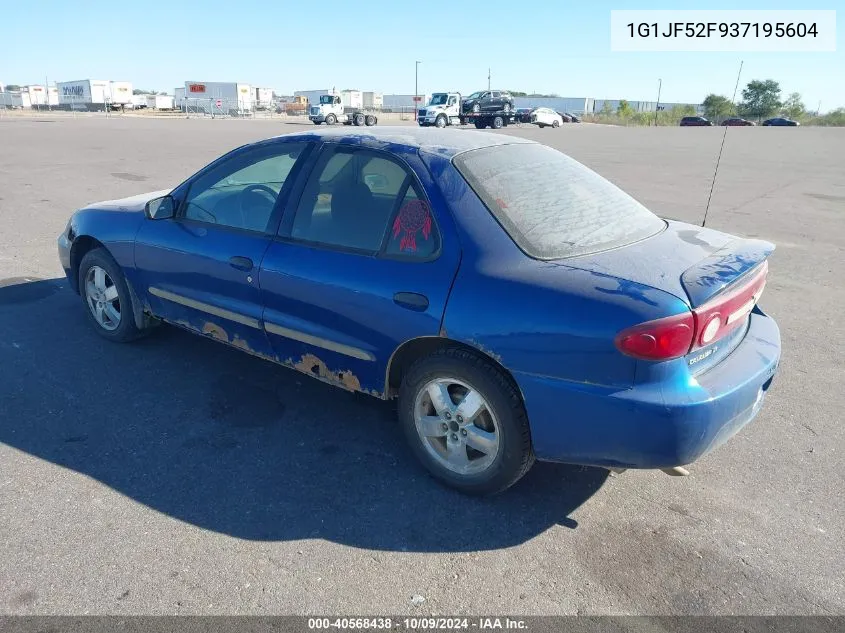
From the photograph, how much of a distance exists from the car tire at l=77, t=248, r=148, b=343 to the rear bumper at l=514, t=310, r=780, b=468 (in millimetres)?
3148

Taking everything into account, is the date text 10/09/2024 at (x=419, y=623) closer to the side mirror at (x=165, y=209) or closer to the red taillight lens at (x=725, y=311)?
the red taillight lens at (x=725, y=311)

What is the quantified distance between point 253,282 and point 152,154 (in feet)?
57.4

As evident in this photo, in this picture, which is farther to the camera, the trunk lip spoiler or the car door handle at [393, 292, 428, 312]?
the car door handle at [393, 292, 428, 312]

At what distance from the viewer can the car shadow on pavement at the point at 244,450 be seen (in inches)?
116

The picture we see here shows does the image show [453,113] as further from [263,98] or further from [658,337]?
[263,98]

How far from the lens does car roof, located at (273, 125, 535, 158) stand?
3384 mm

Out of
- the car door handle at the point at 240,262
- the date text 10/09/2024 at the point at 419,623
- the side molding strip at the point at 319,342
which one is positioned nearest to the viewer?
the date text 10/09/2024 at the point at 419,623

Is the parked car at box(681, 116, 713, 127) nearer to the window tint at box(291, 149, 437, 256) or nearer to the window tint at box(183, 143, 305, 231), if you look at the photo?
the window tint at box(183, 143, 305, 231)

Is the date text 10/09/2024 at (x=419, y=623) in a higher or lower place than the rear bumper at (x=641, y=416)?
lower

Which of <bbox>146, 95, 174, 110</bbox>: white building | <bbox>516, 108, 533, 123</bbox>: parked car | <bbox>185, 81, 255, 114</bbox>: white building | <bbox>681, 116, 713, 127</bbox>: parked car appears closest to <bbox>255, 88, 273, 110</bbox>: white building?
<bbox>185, 81, 255, 114</bbox>: white building

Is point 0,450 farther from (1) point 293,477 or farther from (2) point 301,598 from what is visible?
(2) point 301,598

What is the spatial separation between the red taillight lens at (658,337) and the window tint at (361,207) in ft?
3.29

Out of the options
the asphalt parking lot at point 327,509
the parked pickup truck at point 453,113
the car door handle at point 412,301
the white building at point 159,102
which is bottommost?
the asphalt parking lot at point 327,509

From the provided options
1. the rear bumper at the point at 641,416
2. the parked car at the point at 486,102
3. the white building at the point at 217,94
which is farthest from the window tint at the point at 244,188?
the white building at the point at 217,94
